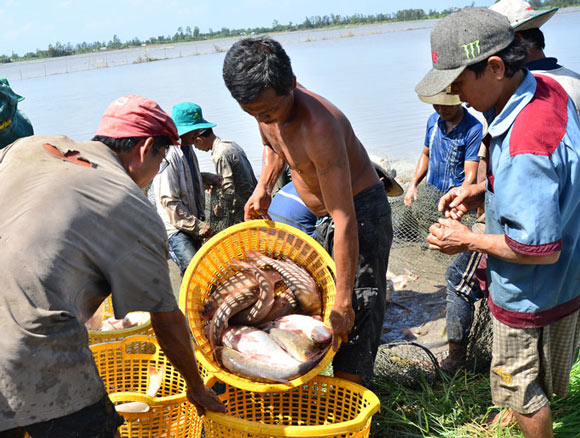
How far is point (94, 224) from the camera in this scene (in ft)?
6.72

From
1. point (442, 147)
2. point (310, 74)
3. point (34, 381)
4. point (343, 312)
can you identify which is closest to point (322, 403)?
point (343, 312)

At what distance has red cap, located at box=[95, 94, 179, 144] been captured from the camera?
237cm

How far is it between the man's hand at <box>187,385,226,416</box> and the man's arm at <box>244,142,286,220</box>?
1.31 metres

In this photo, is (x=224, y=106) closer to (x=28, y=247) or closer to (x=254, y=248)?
(x=254, y=248)

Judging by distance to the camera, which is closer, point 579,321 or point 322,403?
point 579,321

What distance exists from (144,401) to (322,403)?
1039 millimetres

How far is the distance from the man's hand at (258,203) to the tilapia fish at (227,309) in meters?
0.54

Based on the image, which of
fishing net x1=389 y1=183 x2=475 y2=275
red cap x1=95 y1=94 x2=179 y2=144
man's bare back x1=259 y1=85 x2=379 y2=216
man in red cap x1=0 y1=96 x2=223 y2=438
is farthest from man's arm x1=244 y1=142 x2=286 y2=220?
fishing net x1=389 y1=183 x2=475 y2=275

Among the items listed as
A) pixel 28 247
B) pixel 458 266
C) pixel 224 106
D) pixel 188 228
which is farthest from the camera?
pixel 224 106

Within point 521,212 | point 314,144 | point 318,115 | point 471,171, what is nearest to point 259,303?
point 314,144

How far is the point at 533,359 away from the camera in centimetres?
262

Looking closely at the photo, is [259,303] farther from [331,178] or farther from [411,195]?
[411,195]

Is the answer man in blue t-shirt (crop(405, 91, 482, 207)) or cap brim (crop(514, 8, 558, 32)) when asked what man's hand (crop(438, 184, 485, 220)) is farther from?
man in blue t-shirt (crop(405, 91, 482, 207))

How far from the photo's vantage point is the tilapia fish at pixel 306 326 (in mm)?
2965
